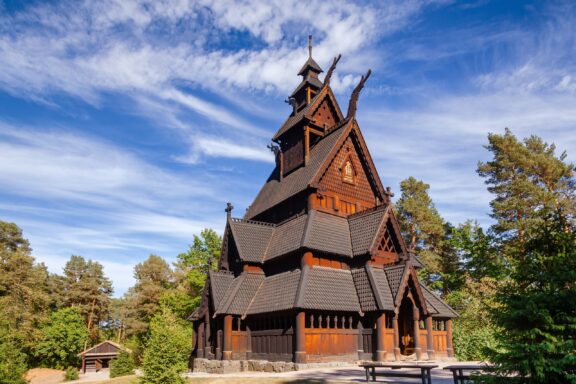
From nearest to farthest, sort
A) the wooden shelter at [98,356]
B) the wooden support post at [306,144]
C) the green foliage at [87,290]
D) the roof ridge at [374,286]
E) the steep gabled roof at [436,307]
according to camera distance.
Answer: the roof ridge at [374,286] < the steep gabled roof at [436,307] < the wooden support post at [306,144] < the wooden shelter at [98,356] < the green foliage at [87,290]

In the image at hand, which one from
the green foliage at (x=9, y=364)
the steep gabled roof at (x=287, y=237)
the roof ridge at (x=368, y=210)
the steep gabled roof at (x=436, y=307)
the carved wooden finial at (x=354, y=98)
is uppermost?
the carved wooden finial at (x=354, y=98)

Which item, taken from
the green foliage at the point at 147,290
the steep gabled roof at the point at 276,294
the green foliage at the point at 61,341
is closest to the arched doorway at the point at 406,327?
the steep gabled roof at the point at 276,294

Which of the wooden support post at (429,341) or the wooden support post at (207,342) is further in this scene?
the wooden support post at (207,342)

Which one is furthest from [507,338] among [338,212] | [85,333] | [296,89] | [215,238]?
[85,333]

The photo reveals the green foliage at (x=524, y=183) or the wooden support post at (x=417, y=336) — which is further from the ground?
the green foliage at (x=524, y=183)

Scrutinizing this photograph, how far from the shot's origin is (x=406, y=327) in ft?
83.1

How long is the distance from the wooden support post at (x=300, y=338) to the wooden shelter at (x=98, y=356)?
3894 centimetres

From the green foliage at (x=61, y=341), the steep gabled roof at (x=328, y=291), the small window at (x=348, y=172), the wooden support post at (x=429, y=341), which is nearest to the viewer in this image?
the steep gabled roof at (x=328, y=291)

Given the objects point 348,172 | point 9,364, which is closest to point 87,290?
point 9,364

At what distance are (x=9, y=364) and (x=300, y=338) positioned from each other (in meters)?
16.7

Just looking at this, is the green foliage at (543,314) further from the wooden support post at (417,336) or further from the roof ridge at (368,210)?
the roof ridge at (368,210)

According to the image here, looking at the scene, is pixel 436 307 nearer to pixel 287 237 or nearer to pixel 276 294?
pixel 287 237

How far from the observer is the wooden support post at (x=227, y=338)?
77.8 feet

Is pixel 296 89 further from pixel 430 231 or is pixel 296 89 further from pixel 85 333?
pixel 85 333
